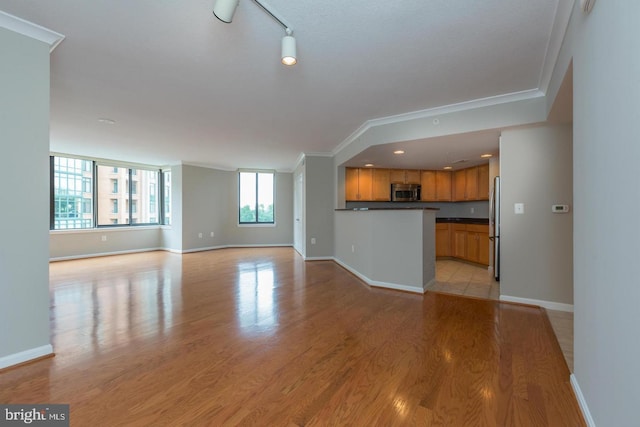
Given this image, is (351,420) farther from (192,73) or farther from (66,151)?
(66,151)

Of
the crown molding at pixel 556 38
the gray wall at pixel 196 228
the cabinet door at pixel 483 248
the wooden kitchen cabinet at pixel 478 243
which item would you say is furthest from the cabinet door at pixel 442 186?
the gray wall at pixel 196 228

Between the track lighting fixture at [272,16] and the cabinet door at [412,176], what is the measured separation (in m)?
5.01

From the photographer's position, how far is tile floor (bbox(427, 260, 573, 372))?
2460mm

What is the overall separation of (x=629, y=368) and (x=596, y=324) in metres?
0.40

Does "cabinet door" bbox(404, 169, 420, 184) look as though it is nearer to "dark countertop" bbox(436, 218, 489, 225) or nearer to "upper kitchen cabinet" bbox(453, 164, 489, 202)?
"upper kitchen cabinet" bbox(453, 164, 489, 202)

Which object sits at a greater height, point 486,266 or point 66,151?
point 66,151

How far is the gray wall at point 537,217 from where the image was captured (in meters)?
3.12

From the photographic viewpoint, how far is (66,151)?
6066 mm

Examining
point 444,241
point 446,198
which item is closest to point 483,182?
point 446,198

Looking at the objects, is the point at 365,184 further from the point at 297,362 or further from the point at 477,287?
the point at 297,362

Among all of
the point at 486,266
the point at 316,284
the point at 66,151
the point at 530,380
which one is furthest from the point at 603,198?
the point at 66,151

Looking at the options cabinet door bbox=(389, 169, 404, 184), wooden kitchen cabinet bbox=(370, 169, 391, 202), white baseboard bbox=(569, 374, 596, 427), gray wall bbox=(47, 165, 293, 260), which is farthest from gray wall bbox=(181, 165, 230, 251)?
white baseboard bbox=(569, 374, 596, 427)

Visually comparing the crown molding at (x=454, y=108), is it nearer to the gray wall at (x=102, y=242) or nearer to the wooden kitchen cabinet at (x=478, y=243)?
the wooden kitchen cabinet at (x=478, y=243)

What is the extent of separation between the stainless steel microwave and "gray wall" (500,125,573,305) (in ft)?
9.84
